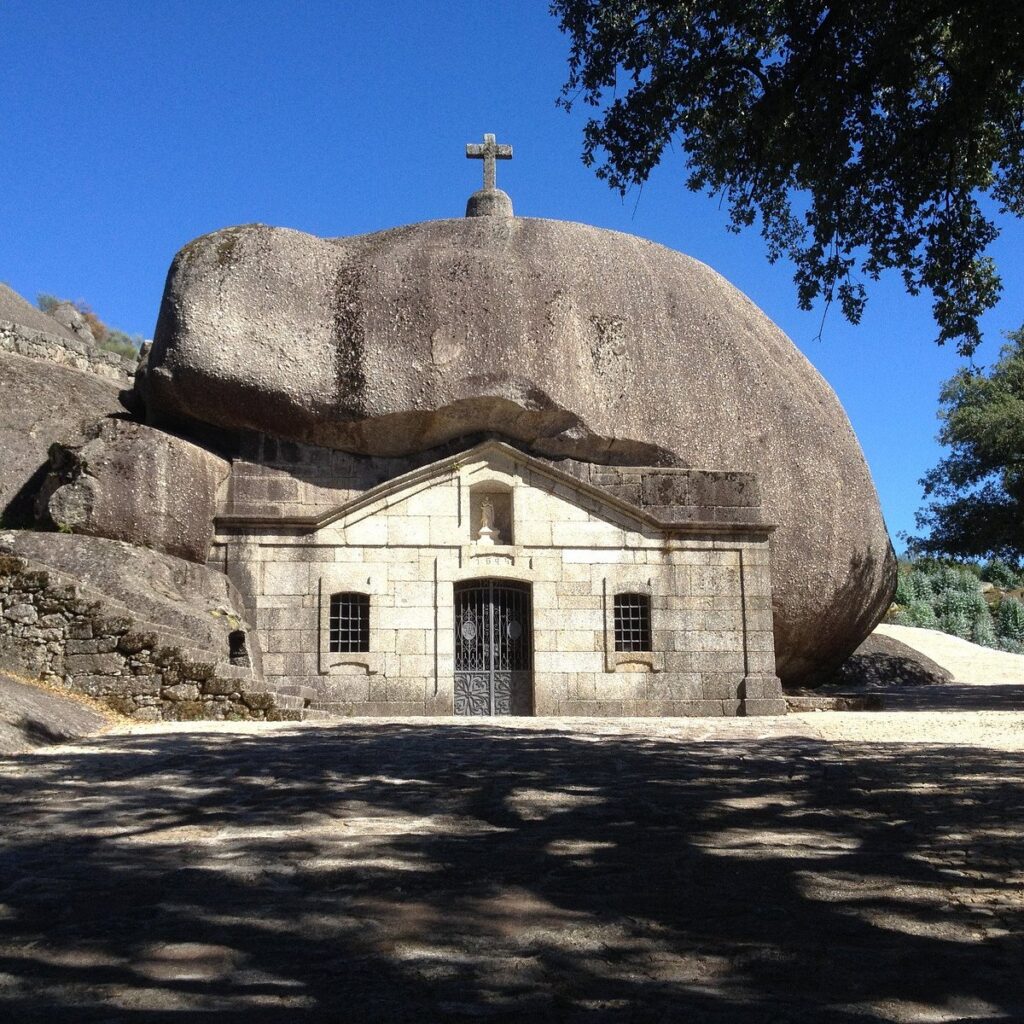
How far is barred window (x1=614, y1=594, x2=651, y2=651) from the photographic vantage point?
16375 millimetres

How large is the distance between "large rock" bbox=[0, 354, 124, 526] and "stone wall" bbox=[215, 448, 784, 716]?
12.0ft

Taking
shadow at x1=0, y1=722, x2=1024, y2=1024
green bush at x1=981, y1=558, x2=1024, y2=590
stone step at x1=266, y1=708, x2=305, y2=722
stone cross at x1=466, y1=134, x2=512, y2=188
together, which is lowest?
shadow at x1=0, y1=722, x2=1024, y2=1024

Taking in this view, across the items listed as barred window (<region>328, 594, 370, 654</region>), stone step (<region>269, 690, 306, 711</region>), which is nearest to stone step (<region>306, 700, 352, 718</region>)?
barred window (<region>328, 594, 370, 654</region>)

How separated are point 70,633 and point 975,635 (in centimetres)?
3905

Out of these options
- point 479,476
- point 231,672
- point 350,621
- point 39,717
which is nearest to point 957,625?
point 479,476

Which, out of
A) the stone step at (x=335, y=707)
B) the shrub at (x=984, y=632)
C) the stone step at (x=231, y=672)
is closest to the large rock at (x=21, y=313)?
the stone step at (x=335, y=707)

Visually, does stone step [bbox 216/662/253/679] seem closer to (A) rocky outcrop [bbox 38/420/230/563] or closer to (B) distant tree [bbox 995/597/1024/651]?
(A) rocky outcrop [bbox 38/420/230/563]

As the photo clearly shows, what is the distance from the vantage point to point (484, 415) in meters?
17.2

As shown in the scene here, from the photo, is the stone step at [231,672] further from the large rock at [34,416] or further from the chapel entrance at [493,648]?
the large rock at [34,416]

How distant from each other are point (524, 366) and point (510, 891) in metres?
13.8

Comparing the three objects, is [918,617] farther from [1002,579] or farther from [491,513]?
[491,513]

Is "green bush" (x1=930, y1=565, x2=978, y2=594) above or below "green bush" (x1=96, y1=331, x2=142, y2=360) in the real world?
below

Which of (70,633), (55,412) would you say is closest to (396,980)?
(70,633)

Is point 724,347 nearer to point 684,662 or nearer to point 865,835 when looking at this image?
point 684,662
